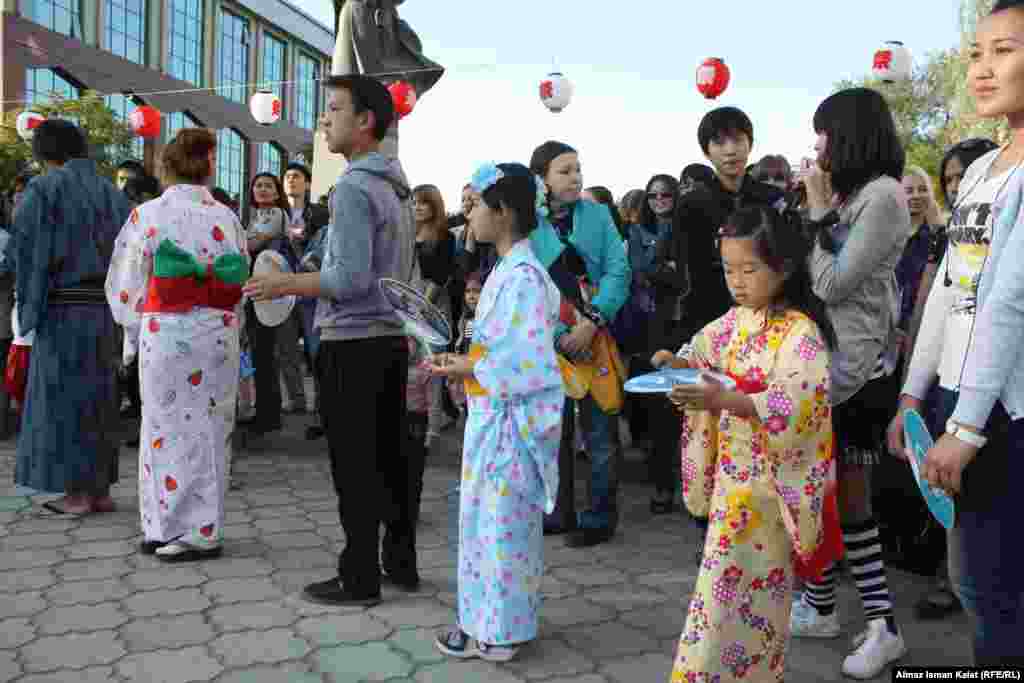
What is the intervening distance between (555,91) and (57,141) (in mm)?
8362

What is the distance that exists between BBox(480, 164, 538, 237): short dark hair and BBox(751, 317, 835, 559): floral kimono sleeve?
96 cm

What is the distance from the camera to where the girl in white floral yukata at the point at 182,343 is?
3834 mm

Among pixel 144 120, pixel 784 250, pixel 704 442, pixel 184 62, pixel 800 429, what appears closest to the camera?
pixel 800 429

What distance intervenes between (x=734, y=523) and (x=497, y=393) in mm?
830

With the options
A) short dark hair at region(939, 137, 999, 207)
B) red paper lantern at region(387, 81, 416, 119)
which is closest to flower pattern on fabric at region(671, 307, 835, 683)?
short dark hair at region(939, 137, 999, 207)

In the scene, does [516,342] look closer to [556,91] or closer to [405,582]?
[405,582]

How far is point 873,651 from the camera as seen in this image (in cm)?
281

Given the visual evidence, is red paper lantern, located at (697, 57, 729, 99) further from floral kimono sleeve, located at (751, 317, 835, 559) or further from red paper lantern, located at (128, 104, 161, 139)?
red paper lantern, located at (128, 104, 161, 139)

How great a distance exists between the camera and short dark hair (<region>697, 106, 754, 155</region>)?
12.4ft

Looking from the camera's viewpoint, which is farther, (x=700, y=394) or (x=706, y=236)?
(x=706, y=236)

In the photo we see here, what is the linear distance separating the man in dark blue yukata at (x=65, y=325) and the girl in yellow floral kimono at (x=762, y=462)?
3227 millimetres

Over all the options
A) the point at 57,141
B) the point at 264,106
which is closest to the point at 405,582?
the point at 57,141

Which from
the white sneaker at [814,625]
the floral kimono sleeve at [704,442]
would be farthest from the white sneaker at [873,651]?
the floral kimono sleeve at [704,442]

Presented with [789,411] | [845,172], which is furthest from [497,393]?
[845,172]
